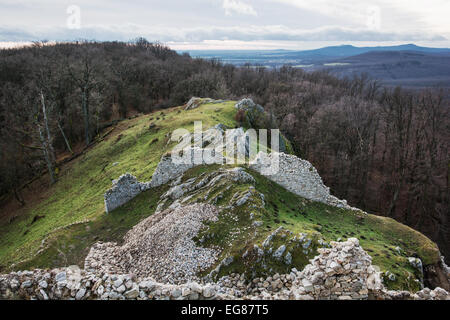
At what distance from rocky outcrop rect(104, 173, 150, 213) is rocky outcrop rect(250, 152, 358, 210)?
34.5 ft

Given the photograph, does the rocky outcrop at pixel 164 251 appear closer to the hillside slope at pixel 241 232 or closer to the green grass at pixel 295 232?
the hillside slope at pixel 241 232

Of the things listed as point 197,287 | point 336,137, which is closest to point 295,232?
point 197,287

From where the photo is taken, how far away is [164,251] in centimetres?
1491

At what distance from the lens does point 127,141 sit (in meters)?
Result: 43.7

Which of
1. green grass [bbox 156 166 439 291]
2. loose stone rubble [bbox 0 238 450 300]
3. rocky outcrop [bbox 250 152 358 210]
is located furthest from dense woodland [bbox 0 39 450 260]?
loose stone rubble [bbox 0 238 450 300]

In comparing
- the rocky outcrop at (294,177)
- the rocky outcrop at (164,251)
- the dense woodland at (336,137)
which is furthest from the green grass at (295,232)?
the dense woodland at (336,137)

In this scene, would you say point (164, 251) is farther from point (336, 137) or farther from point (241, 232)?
point (336, 137)

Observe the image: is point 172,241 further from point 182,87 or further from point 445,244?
point 182,87

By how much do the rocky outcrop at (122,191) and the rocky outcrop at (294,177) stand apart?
34.5 ft

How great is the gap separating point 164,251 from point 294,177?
38.9 feet

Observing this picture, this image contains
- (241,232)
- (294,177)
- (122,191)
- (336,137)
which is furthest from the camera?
(336,137)

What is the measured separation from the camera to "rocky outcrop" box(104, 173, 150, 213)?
22.5 meters
